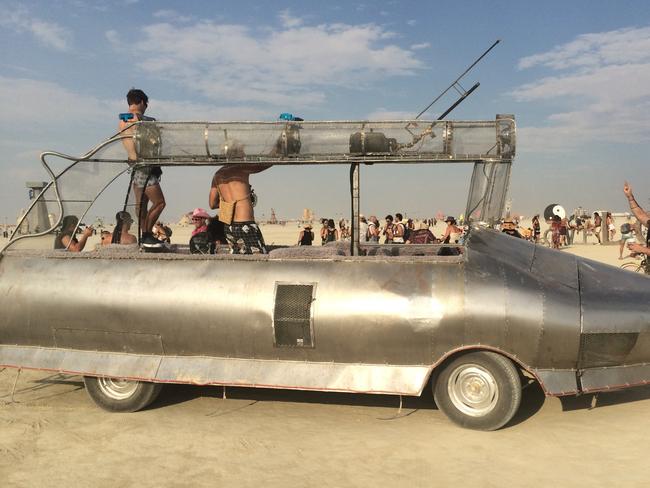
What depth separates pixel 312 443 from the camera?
4934 millimetres

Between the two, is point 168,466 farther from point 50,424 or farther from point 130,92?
point 130,92

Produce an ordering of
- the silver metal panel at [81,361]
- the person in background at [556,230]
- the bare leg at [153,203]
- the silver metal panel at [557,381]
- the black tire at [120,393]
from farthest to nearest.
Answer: the person in background at [556,230]
the bare leg at [153,203]
the black tire at [120,393]
the silver metal panel at [81,361]
the silver metal panel at [557,381]

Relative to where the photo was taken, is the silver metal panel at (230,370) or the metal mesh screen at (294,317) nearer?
the silver metal panel at (230,370)

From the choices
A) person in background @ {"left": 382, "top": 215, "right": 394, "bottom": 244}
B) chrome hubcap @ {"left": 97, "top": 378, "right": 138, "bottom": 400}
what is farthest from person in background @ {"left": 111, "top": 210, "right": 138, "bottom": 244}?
person in background @ {"left": 382, "top": 215, "right": 394, "bottom": 244}

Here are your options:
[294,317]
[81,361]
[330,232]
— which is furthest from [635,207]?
[330,232]

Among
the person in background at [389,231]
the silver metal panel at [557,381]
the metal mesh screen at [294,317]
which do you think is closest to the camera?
the silver metal panel at [557,381]

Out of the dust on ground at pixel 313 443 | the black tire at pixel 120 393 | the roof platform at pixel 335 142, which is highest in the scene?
the roof platform at pixel 335 142

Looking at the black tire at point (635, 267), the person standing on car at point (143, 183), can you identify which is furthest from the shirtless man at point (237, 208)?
the black tire at point (635, 267)

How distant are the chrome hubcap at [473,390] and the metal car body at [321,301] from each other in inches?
0.8

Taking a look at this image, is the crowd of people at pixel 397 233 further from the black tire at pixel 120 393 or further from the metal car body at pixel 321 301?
the black tire at pixel 120 393

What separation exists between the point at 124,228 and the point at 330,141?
2.73 metres

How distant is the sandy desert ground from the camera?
4297mm

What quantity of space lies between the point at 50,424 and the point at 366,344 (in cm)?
332

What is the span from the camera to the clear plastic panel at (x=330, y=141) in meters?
5.68
